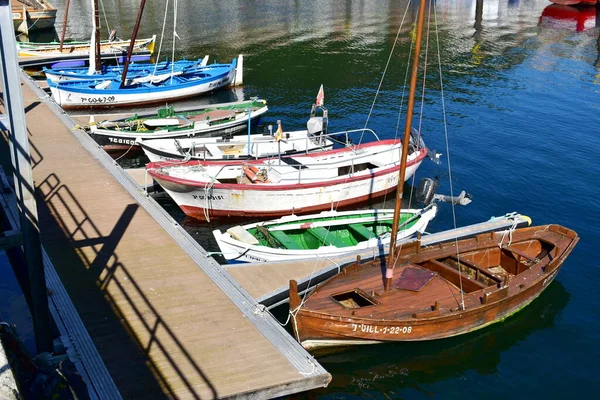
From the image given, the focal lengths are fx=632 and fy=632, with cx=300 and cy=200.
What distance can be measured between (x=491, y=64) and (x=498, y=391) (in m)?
44.3

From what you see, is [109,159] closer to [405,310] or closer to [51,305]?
[51,305]

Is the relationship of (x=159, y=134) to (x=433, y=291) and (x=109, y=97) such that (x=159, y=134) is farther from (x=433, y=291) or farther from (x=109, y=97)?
(x=433, y=291)

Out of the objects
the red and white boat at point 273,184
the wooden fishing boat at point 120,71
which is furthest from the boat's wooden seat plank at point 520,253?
the wooden fishing boat at point 120,71

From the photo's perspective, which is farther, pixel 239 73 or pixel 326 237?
pixel 239 73

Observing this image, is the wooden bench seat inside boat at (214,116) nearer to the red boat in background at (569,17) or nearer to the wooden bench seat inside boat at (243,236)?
the wooden bench seat inside boat at (243,236)

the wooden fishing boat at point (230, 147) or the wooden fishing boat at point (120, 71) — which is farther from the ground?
the wooden fishing boat at point (120, 71)

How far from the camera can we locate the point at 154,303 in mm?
16719

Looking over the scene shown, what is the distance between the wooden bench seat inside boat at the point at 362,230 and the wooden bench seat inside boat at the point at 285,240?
2358 millimetres

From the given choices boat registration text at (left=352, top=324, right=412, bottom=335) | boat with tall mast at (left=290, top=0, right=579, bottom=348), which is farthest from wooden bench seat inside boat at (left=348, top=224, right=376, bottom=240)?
boat registration text at (left=352, top=324, right=412, bottom=335)

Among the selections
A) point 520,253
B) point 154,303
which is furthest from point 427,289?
point 154,303

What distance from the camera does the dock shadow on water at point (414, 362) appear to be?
740 inches

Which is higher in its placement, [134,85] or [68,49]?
[68,49]

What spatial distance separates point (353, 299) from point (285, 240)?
4.64 metres

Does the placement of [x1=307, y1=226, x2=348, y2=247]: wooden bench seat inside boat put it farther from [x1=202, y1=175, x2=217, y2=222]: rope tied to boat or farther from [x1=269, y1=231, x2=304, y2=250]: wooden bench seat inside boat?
[x1=202, y1=175, x2=217, y2=222]: rope tied to boat
